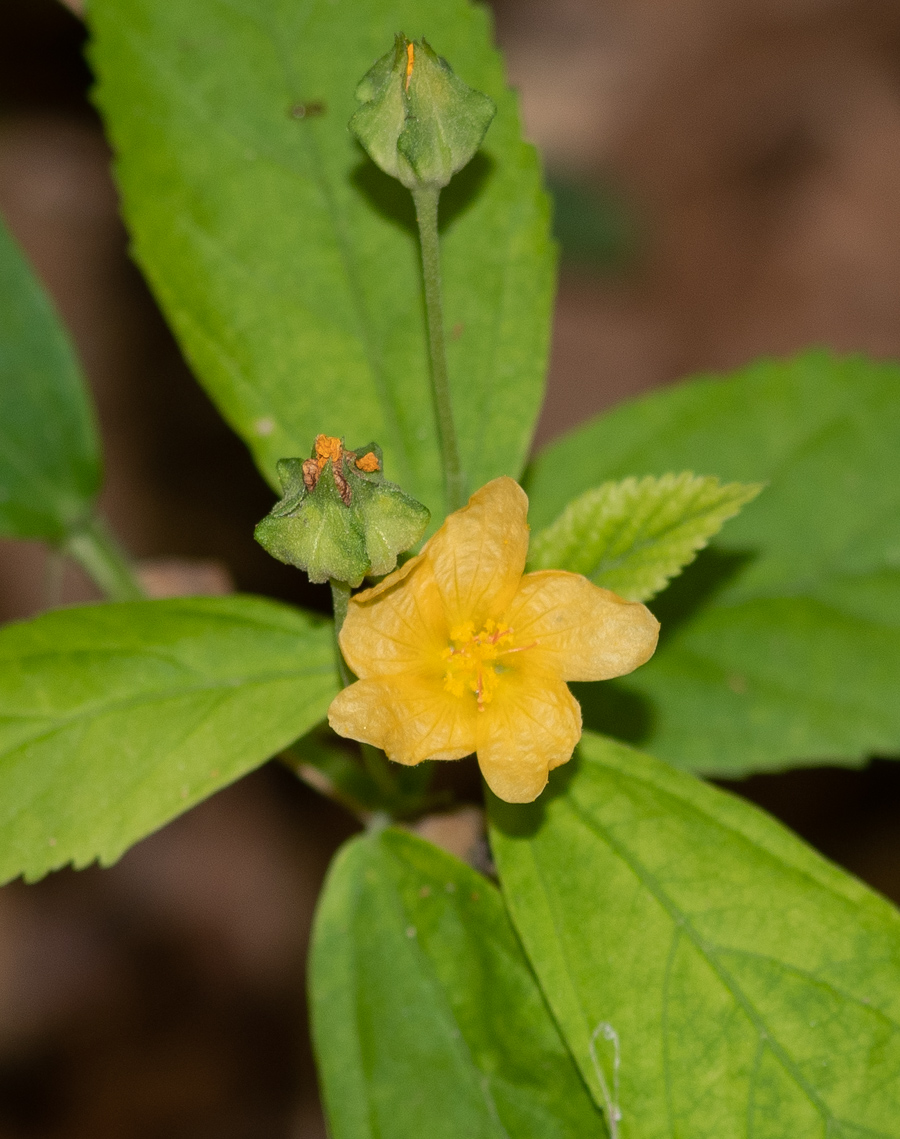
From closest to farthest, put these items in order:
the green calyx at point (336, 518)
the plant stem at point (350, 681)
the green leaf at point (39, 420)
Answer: the green calyx at point (336, 518) → the plant stem at point (350, 681) → the green leaf at point (39, 420)

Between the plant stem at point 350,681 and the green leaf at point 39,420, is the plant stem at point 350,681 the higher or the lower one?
the lower one

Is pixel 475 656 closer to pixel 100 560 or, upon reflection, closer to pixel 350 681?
pixel 350 681

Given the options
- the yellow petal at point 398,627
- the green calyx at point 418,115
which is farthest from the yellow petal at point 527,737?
the green calyx at point 418,115

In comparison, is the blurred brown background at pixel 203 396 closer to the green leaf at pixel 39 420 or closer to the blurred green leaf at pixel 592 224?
the blurred green leaf at pixel 592 224

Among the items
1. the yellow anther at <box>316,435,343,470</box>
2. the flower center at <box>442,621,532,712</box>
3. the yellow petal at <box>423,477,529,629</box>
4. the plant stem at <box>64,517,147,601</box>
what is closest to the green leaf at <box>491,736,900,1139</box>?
the flower center at <box>442,621,532,712</box>

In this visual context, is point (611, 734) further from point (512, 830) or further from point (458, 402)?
point (458, 402)

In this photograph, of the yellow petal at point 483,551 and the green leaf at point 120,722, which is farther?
the green leaf at point 120,722

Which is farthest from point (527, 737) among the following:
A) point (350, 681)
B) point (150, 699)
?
point (150, 699)

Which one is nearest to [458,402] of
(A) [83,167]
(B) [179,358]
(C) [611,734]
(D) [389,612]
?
(D) [389,612]

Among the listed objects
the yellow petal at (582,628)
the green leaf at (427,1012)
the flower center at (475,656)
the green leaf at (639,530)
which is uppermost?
the green leaf at (639,530)
